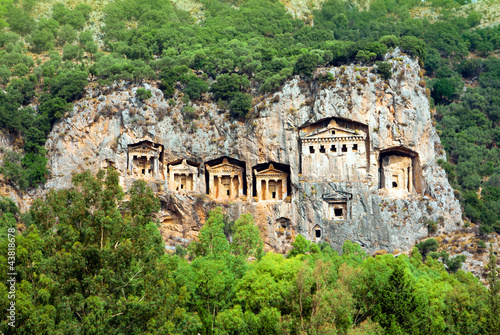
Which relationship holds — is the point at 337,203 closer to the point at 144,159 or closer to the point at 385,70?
the point at 385,70

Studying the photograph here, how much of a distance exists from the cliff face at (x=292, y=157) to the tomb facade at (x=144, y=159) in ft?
0.33

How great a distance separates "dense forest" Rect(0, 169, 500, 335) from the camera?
3122cm

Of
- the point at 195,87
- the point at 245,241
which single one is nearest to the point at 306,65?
the point at 195,87

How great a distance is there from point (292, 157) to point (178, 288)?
107 ft

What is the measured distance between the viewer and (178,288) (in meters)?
37.0

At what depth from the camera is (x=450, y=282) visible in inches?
1895

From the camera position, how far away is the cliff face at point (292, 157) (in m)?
65.6

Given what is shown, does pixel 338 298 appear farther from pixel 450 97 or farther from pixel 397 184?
pixel 450 97

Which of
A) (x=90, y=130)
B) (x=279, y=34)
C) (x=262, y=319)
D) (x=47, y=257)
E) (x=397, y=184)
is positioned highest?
(x=279, y=34)

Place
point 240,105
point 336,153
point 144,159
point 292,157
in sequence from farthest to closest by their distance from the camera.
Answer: point 240,105
point 144,159
point 292,157
point 336,153

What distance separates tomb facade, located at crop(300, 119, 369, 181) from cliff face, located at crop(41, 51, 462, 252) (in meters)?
0.10

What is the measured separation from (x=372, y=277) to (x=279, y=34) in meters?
65.4

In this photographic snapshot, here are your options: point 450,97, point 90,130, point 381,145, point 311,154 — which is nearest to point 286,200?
point 311,154

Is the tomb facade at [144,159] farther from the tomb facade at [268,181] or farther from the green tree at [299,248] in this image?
the green tree at [299,248]
